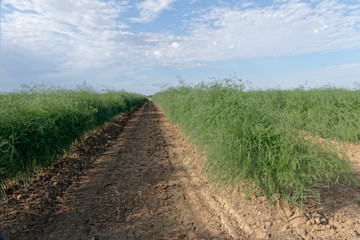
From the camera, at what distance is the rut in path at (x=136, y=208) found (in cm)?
372

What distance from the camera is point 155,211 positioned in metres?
4.32

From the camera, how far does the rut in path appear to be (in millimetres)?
3721

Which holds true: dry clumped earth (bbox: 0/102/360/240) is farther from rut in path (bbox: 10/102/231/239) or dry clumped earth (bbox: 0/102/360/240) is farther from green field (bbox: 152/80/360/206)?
green field (bbox: 152/80/360/206)

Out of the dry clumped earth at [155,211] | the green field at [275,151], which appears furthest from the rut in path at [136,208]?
the green field at [275,151]

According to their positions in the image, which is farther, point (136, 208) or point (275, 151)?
point (136, 208)

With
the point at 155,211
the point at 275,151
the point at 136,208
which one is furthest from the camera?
the point at 136,208

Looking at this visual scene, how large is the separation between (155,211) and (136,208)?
39 centimetres

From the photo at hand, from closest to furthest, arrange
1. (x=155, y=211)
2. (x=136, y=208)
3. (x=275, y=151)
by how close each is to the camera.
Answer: (x=275, y=151) < (x=155, y=211) < (x=136, y=208)

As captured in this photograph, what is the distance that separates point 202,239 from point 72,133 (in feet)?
16.5

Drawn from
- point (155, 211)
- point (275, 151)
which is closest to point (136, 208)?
point (155, 211)

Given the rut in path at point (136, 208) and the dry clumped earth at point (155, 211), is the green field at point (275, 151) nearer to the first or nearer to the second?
the dry clumped earth at point (155, 211)

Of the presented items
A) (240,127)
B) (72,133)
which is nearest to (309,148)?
(240,127)

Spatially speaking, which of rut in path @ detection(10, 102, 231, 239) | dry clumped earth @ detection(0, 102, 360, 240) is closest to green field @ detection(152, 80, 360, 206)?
dry clumped earth @ detection(0, 102, 360, 240)

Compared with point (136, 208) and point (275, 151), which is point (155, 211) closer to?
point (136, 208)
